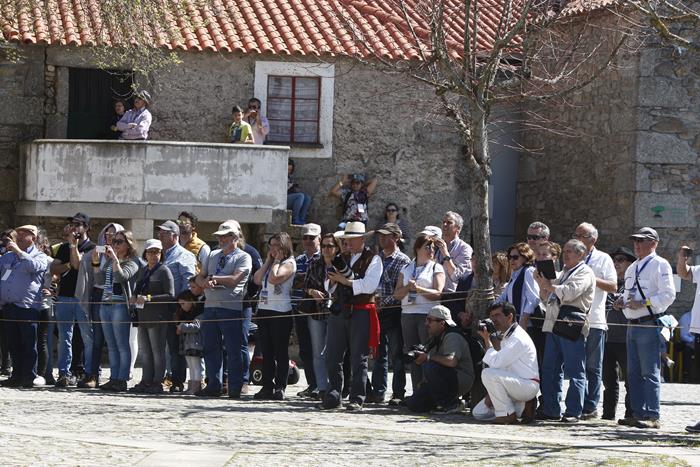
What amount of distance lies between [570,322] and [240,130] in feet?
39.4

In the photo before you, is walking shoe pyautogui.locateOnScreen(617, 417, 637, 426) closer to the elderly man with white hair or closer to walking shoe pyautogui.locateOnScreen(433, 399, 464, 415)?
the elderly man with white hair

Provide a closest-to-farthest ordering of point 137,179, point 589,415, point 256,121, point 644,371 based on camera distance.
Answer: point 644,371 < point 589,415 < point 137,179 < point 256,121

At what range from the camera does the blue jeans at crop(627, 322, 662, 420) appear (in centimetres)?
1210

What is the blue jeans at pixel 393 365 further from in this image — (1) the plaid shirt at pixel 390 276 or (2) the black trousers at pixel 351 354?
(2) the black trousers at pixel 351 354

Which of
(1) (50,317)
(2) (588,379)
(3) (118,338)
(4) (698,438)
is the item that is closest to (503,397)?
(2) (588,379)

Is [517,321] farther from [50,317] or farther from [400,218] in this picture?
[400,218]

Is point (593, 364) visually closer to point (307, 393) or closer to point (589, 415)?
point (589, 415)

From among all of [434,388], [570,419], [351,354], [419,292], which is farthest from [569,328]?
[351,354]

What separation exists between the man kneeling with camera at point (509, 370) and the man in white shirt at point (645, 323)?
0.87m

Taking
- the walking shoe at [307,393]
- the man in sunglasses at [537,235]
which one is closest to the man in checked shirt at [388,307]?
the walking shoe at [307,393]

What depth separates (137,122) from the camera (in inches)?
892

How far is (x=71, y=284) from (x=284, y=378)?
9.32ft

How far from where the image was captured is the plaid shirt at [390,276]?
14055mm

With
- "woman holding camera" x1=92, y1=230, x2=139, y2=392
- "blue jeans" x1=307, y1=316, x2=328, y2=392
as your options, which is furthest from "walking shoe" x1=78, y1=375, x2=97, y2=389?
"blue jeans" x1=307, y1=316, x2=328, y2=392
